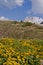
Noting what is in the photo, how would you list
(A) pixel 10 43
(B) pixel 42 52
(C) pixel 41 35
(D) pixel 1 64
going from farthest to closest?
(C) pixel 41 35
(A) pixel 10 43
(B) pixel 42 52
(D) pixel 1 64

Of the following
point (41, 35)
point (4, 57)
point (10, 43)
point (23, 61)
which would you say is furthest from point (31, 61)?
point (41, 35)

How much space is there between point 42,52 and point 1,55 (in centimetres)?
273

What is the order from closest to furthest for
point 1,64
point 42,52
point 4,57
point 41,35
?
point 1,64 < point 4,57 < point 42,52 < point 41,35

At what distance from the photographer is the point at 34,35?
78.4 feet

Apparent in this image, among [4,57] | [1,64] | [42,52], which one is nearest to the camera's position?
[1,64]

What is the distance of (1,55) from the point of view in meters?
10.5

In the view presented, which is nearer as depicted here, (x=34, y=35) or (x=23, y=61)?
(x=23, y=61)

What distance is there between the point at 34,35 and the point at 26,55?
513 inches

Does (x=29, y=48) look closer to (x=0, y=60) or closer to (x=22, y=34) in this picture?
(x=0, y=60)

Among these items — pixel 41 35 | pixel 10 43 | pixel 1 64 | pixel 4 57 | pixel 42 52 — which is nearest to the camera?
pixel 1 64

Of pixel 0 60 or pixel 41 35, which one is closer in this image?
pixel 0 60

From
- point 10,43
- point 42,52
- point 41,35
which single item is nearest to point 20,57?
point 42,52

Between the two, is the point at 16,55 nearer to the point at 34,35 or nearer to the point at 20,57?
the point at 20,57

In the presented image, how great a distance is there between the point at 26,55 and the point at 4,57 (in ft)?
3.82
